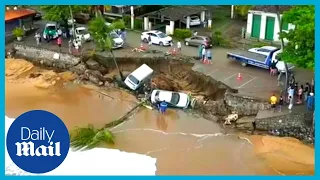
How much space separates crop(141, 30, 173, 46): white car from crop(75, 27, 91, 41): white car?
4193 mm

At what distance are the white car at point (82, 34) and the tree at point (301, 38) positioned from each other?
16.7 meters

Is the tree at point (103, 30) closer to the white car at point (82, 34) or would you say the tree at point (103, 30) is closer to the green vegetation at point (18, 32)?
the white car at point (82, 34)

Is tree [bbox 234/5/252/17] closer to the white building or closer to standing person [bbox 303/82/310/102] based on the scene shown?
the white building

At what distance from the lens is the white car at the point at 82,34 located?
135ft

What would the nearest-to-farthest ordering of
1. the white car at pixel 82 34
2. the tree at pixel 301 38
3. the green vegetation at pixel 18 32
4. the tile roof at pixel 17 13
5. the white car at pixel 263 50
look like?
the tree at pixel 301 38
the white car at pixel 263 50
the white car at pixel 82 34
the green vegetation at pixel 18 32
the tile roof at pixel 17 13

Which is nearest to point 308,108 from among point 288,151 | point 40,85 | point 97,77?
point 288,151

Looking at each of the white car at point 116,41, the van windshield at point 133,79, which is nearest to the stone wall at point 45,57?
the white car at point 116,41

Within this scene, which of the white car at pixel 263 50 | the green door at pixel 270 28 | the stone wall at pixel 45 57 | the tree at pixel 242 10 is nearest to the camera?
the white car at pixel 263 50

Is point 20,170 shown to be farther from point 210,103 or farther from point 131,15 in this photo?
point 131,15

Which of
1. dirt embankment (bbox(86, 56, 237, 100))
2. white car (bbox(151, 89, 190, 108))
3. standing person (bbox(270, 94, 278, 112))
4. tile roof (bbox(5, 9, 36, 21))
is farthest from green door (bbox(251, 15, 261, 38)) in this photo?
tile roof (bbox(5, 9, 36, 21))

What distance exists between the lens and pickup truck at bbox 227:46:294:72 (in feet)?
111

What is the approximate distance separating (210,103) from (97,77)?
27.5 ft

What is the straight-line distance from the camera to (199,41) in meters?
39.2

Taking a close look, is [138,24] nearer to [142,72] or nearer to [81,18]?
[81,18]
